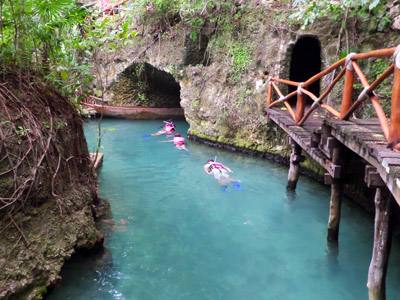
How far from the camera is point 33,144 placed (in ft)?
13.7

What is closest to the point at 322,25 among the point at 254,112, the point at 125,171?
the point at 254,112

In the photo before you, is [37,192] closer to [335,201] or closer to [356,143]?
[356,143]

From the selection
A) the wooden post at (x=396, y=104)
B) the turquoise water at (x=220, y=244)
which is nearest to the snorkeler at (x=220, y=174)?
the turquoise water at (x=220, y=244)

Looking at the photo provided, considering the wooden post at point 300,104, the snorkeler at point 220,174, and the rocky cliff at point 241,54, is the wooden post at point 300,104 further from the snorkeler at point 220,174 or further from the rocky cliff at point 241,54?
the snorkeler at point 220,174

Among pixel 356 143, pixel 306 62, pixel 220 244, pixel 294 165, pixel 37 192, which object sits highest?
pixel 306 62

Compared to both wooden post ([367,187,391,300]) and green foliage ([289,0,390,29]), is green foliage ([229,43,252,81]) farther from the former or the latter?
wooden post ([367,187,391,300])

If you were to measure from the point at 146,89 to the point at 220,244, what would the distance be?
10930 millimetres

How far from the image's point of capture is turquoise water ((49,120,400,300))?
4.79m

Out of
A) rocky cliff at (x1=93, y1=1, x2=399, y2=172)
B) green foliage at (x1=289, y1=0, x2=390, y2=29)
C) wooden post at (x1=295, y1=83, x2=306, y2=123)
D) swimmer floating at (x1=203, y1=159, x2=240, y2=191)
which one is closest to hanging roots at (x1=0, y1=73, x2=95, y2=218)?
wooden post at (x1=295, y1=83, x2=306, y2=123)

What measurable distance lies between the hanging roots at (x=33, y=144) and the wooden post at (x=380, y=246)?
3.39m

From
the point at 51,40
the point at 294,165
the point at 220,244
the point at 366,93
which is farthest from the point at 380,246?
the point at 51,40

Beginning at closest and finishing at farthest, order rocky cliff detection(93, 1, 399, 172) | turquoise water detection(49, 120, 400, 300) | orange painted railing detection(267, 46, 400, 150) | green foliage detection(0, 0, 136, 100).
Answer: orange painted railing detection(267, 46, 400, 150)
green foliage detection(0, 0, 136, 100)
turquoise water detection(49, 120, 400, 300)
rocky cliff detection(93, 1, 399, 172)

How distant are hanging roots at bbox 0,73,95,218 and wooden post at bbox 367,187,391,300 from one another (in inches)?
133

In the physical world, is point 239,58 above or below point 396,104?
above
